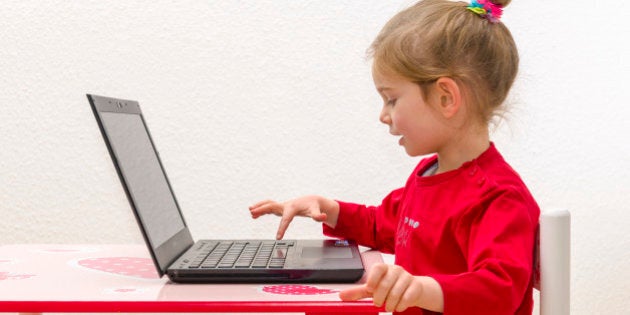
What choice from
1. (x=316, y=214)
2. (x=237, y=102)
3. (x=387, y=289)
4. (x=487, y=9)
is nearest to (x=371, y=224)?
(x=316, y=214)

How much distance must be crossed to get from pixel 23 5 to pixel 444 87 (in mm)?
1098

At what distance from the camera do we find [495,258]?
0.69 metres

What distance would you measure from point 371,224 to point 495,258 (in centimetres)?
34

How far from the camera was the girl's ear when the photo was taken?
0.83 metres

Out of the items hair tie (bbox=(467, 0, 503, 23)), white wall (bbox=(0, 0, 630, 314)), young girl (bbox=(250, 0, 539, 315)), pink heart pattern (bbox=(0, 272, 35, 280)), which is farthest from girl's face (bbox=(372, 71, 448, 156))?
white wall (bbox=(0, 0, 630, 314))

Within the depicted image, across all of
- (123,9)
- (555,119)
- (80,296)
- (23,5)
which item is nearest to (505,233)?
(80,296)

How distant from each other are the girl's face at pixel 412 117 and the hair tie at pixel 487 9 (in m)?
0.11

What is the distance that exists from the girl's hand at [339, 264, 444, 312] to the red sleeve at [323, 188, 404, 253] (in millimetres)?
374

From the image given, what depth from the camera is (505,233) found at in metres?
0.72

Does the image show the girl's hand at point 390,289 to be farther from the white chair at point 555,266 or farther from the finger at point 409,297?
the white chair at point 555,266

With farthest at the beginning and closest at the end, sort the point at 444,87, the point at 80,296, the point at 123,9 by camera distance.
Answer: the point at 123,9, the point at 444,87, the point at 80,296

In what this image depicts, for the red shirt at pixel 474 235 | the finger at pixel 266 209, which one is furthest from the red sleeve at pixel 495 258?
the finger at pixel 266 209

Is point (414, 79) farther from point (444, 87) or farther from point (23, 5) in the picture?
point (23, 5)

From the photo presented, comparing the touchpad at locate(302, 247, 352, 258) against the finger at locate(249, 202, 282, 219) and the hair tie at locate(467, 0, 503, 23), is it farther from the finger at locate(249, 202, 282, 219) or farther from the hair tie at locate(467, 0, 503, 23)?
the hair tie at locate(467, 0, 503, 23)
